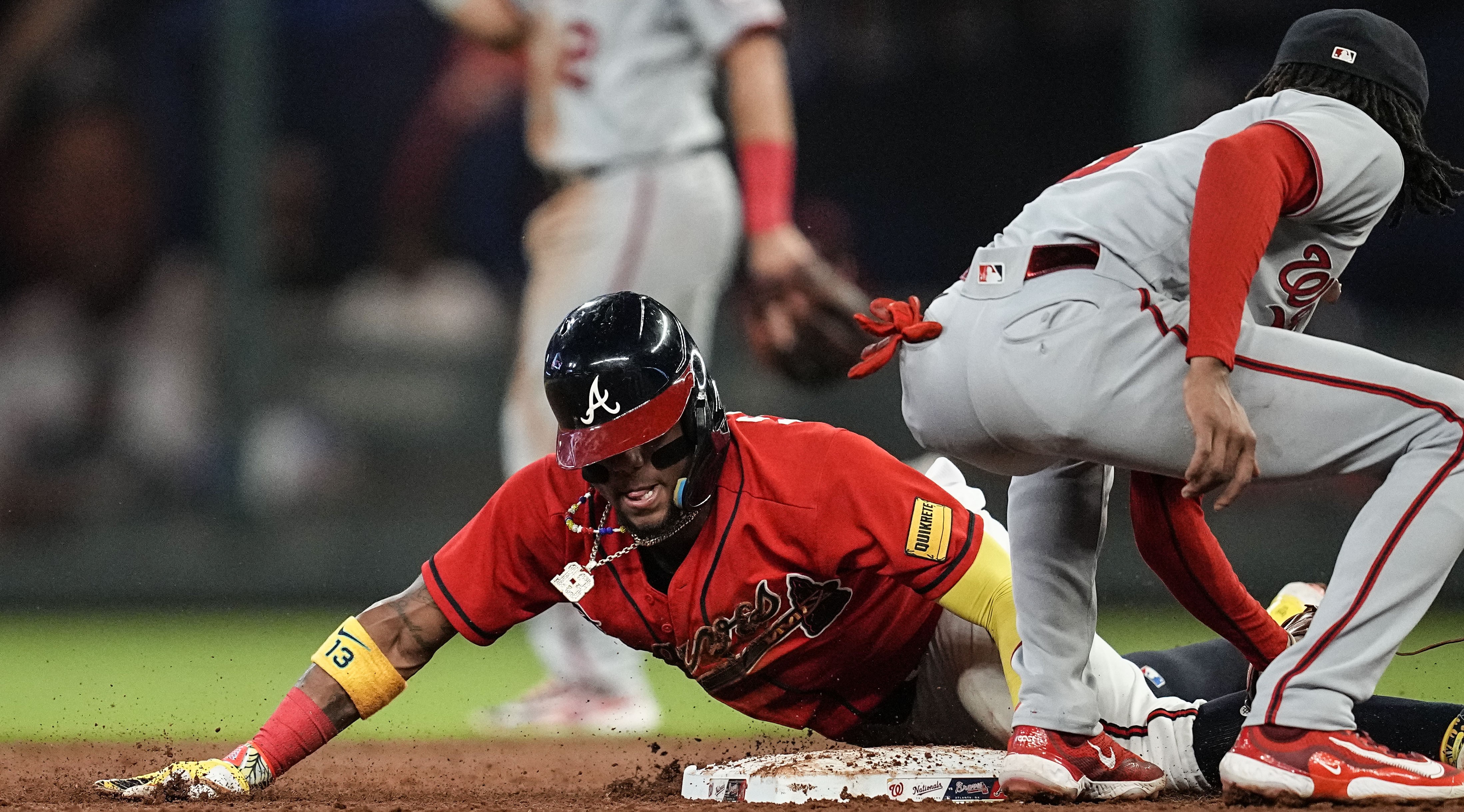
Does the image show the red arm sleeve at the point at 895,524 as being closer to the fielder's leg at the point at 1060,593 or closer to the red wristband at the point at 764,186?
the fielder's leg at the point at 1060,593

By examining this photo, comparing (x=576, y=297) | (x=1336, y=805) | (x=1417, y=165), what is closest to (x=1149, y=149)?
(x=1417, y=165)

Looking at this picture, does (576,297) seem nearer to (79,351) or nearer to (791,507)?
(79,351)

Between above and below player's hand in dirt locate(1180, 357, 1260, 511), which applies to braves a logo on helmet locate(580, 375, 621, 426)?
above

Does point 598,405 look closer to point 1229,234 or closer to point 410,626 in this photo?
point 410,626

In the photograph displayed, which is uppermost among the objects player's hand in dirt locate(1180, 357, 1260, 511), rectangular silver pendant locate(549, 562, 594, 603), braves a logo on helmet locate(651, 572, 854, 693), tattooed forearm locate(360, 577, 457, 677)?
player's hand in dirt locate(1180, 357, 1260, 511)

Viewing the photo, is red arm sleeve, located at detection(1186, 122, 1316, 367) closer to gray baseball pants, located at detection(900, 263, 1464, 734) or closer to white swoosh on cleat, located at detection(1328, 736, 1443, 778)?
gray baseball pants, located at detection(900, 263, 1464, 734)

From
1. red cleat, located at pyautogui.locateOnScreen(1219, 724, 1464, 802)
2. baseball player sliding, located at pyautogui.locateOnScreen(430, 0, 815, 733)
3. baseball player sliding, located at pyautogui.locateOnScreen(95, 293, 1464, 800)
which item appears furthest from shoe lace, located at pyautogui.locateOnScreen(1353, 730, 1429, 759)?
baseball player sliding, located at pyautogui.locateOnScreen(430, 0, 815, 733)

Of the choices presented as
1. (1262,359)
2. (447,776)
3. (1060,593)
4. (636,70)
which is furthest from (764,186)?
(1262,359)

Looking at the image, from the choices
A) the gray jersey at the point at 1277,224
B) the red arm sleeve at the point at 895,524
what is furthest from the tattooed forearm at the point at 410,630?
the gray jersey at the point at 1277,224
